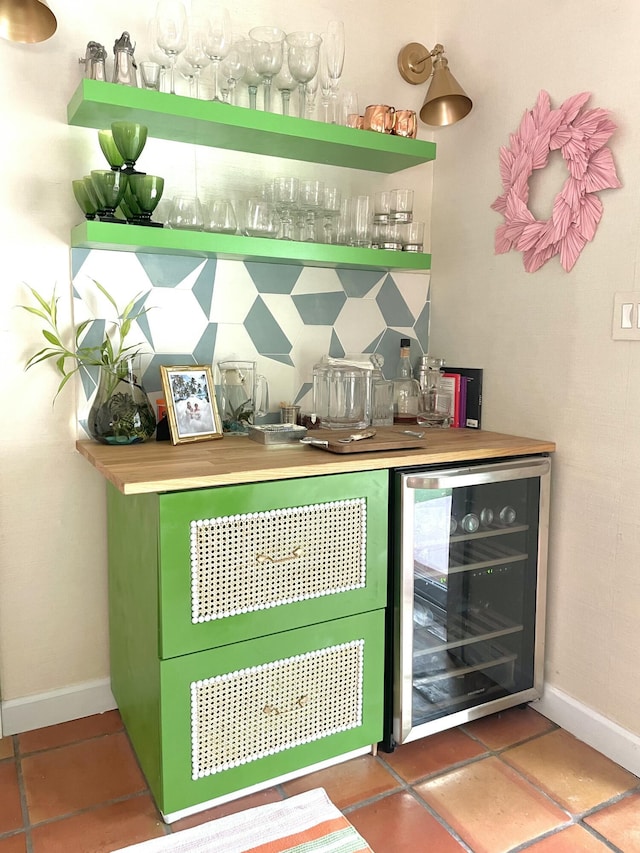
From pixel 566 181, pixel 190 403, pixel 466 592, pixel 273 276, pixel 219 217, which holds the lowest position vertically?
pixel 466 592

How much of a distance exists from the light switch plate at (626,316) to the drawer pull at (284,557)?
1063 millimetres

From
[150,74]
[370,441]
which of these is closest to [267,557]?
[370,441]

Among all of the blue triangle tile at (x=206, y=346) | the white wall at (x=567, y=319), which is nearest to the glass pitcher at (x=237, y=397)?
the blue triangle tile at (x=206, y=346)

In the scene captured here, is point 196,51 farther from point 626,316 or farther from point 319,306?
point 626,316

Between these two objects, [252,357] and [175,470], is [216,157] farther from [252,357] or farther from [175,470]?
[175,470]

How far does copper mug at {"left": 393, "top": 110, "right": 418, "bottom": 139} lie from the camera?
2.24 metres

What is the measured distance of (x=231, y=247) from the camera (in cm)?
197

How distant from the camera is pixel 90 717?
2.12 metres

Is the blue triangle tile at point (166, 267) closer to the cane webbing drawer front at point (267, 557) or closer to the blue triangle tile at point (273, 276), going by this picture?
the blue triangle tile at point (273, 276)

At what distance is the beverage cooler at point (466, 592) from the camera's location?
6.05 ft

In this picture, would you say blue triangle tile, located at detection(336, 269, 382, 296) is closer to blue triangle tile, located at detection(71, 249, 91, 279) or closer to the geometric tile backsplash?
the geometric tile backsplash

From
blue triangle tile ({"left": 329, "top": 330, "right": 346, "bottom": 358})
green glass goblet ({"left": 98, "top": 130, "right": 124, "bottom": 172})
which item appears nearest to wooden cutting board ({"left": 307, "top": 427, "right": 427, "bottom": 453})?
blue triangle tile ({"left": 329, "top": 330, "right": 346, "bottom": 358})

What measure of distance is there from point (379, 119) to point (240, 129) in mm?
512

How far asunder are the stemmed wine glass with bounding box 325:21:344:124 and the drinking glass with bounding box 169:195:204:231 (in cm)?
59
